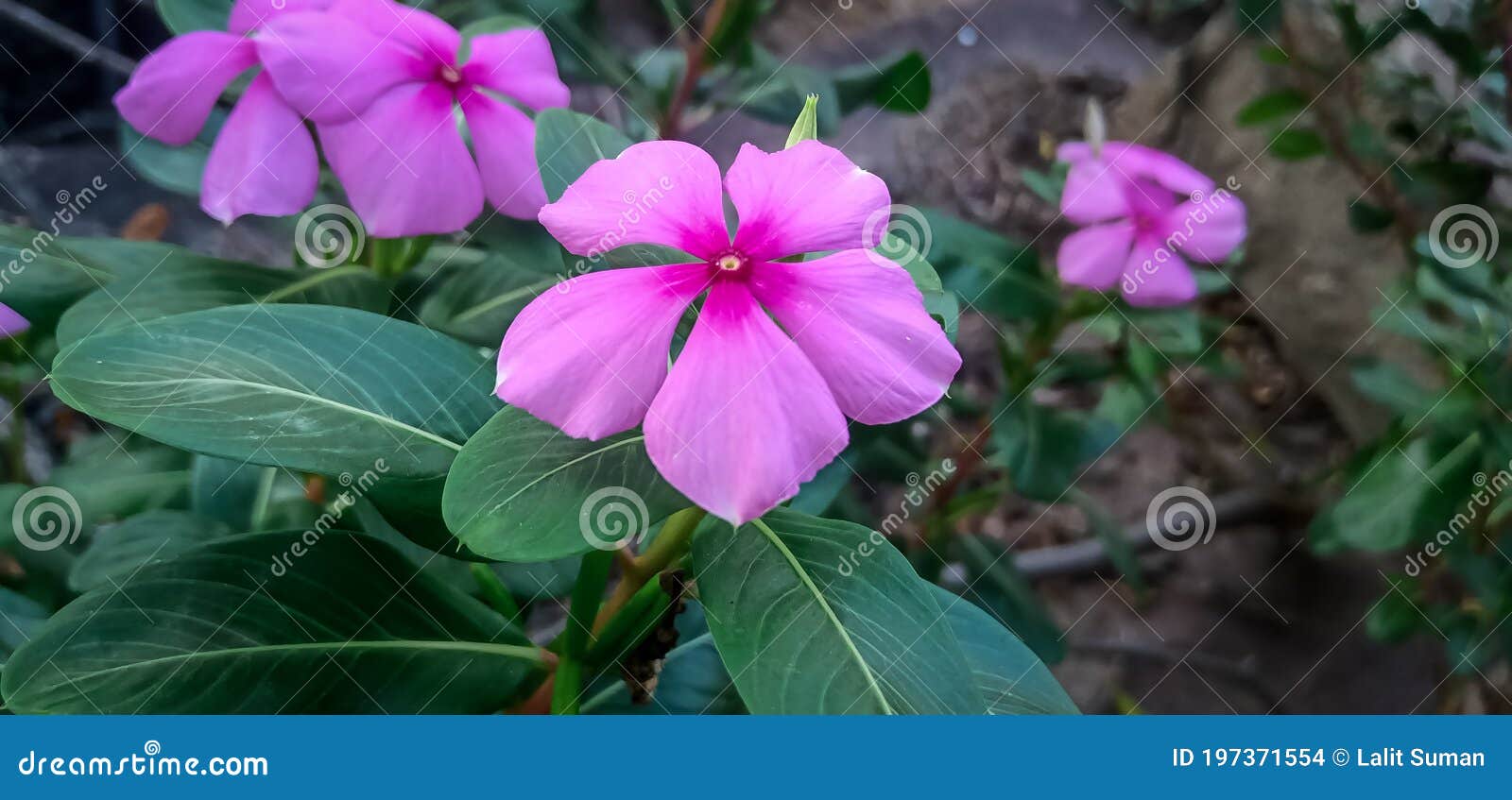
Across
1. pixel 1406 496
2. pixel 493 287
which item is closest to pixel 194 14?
pixel 493 287

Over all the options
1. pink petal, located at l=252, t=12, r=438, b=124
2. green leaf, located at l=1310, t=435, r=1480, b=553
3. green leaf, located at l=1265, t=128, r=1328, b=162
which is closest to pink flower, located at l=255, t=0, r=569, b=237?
pink petal, located at l=252, t=12, r=438, b=124

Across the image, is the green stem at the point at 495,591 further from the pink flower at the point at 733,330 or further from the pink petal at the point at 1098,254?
the pink petal at the point at 1098,254

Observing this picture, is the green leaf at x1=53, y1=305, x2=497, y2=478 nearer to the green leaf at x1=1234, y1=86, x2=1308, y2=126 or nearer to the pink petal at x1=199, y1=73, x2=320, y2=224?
the pink petal at x1=199, y1=73, x2=320, y2=224

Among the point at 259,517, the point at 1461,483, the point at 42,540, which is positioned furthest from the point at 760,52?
the point at 1461,483

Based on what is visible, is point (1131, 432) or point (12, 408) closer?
point (12, 408)

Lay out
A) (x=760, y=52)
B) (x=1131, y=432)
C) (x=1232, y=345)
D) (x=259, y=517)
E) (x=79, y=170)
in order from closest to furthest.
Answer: (x=259, y=517) → (x=760, y=52) → (x=79, y=170) → (x=1131, y=432) → (x=1232, y=345)

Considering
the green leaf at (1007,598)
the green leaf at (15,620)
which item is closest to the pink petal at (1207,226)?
the green leaf at (1007,598)

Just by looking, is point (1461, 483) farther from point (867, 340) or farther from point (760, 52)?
point (867, 340)
